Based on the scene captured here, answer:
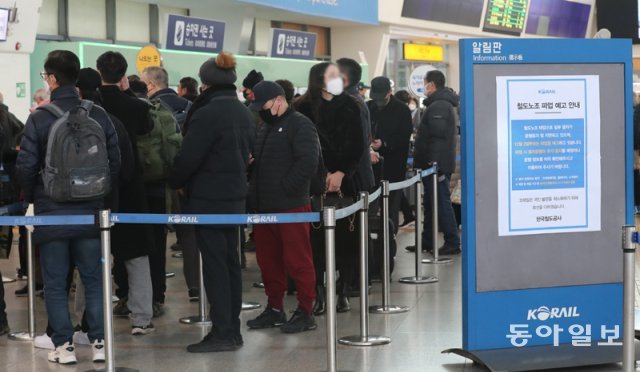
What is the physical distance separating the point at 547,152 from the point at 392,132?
402 cm

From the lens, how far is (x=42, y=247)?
5.71 metres

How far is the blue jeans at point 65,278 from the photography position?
18.6ft

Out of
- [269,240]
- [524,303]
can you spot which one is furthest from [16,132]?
[524,303]

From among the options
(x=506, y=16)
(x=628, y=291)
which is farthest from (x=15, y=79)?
(x=506, y=16)

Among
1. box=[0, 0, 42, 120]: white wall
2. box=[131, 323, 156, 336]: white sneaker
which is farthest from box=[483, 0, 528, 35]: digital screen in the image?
box=[131, 323, 156, 336]: white sneaker

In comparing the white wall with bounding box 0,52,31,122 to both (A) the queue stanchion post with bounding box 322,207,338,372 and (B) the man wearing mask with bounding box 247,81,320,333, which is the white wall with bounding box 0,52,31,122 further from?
(A) the queue stanchion post with bounding box 322,207,338,372

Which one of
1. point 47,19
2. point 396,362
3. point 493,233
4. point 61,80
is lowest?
point 396,362

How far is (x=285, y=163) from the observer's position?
6648 mm

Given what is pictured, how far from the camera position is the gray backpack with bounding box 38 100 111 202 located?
219 inches

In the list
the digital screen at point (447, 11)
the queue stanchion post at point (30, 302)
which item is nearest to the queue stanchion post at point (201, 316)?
the queue stanchion post at point (30, 302)

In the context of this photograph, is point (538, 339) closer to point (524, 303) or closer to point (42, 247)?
point (524, 303)

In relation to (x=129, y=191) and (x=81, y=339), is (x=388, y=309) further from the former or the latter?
(x=81, y=339)

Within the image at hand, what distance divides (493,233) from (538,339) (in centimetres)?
64

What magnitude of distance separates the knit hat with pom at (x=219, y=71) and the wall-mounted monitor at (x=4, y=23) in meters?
7.76
